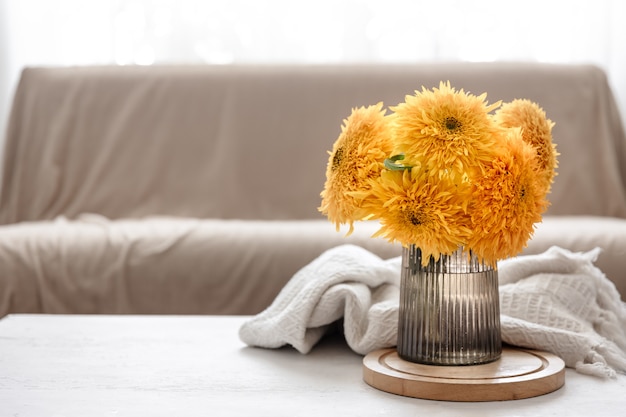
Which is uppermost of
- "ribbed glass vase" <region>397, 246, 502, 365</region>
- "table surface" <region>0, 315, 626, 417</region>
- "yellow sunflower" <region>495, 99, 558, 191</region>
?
"yellow sunflower" <region>495, 99, 558, 191</region>

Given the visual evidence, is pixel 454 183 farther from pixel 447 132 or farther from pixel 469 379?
pixel 469 379

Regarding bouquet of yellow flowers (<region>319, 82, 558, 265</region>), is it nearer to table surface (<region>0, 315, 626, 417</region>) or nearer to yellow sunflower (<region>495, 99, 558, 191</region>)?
yellow sunflower (<region>495, 99, 558, 191</region>)

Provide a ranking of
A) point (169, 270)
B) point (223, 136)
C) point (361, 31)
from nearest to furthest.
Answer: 1. point (169, 270)
2. point (223, 136)
3. point (361, 31)

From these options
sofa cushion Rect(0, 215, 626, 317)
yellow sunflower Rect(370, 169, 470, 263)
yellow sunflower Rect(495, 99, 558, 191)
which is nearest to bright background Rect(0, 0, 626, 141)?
sofa cushion Rect(0, 215, 626, 317)

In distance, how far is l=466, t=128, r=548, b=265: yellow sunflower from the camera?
90 centimetres

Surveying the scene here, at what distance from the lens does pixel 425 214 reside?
2.97 ft

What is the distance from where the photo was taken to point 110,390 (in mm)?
932

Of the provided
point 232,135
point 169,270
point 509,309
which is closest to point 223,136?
point 232,135

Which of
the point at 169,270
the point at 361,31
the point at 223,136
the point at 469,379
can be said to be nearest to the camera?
the point at 469,379

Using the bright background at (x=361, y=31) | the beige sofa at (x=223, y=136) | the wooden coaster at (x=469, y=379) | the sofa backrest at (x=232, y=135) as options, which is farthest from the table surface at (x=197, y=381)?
the bright background at (x=361, y=31)

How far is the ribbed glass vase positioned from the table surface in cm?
9

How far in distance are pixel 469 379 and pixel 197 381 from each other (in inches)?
12.4

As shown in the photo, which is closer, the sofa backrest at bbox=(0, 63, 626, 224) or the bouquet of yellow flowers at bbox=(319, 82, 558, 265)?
the bouquet of yellow flowers at bbox=(319, 82, 558, 265)

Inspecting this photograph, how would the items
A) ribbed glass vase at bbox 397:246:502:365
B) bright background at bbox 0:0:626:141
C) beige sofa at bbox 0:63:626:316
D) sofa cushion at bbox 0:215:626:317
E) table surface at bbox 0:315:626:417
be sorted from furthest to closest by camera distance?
bright background at bbox 0:0:626:141 < beige sofa at bbox 0:63:626:316 < sofa cushion at bbox 0:215:626:317 < ribbed glass vase at bbox 397:246:502:365 < table surface at bbox 0:315:626:417
